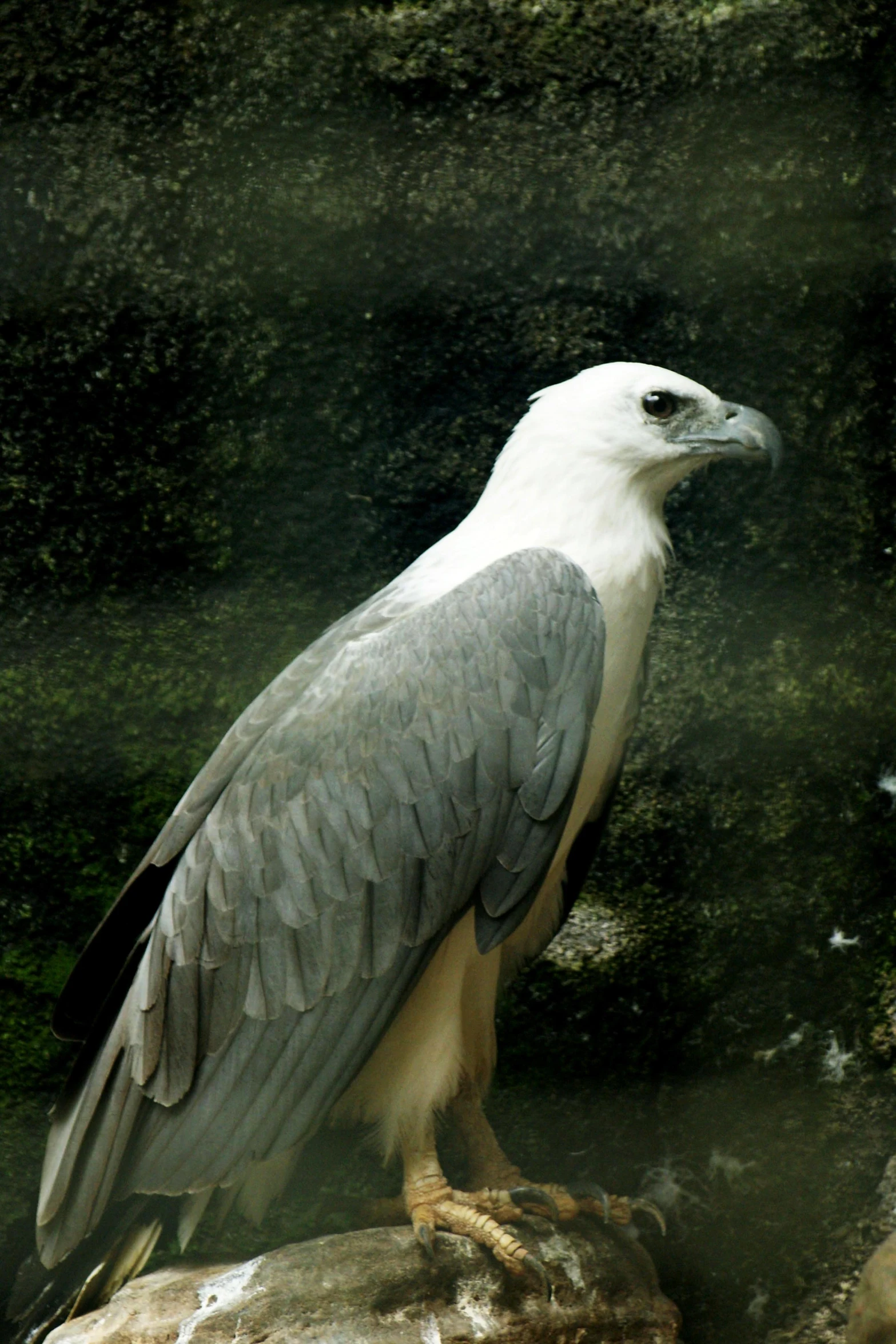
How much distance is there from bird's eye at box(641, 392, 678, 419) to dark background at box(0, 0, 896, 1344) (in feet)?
1.43

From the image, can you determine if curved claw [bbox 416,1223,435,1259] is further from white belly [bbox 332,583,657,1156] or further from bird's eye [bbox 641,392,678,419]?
bird's eye [bbox 641,392,678,419]

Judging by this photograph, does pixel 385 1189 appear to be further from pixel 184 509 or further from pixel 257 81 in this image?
pixel 257 81

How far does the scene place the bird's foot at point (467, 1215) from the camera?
1.70m

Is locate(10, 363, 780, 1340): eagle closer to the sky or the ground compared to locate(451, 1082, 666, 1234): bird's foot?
closer to the sky

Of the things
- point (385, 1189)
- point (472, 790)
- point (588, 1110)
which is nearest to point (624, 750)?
point (472, 790)

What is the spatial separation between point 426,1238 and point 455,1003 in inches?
12.1

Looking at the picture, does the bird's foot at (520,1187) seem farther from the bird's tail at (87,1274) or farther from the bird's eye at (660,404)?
the bird's eye at (660,404)

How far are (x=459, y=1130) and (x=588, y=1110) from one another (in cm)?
35

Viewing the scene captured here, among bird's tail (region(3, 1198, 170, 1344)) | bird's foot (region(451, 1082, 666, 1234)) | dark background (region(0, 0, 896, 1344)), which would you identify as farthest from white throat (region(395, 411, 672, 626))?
bird's tail (region(3, 1198, 170, 1344))

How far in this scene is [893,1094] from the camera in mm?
2246

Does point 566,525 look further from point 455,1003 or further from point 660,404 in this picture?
point 455,1003

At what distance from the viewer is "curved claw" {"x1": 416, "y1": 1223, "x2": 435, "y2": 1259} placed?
66.7 inches

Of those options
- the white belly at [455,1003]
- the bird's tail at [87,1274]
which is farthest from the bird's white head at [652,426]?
the bird's tail at [87,1274]

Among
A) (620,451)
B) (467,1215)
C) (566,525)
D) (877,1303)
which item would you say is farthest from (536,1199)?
(620,451)
